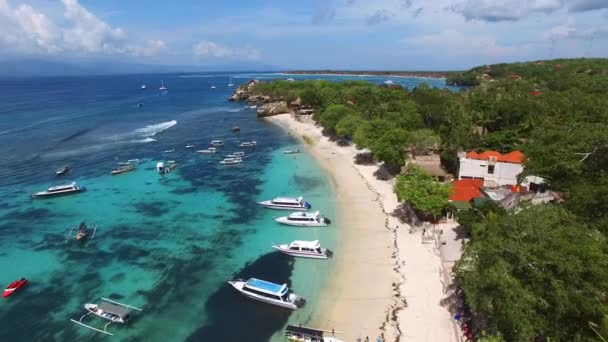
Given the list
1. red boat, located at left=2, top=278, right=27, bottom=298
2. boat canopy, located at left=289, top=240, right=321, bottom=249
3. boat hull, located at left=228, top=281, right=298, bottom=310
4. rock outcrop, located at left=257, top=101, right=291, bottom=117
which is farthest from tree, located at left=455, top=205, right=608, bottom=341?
rock outcrop, located at left=257, top=101, right=291, bottom=117

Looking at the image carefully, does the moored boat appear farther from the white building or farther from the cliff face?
the cliff face

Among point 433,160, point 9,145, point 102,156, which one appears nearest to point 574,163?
point 433,160

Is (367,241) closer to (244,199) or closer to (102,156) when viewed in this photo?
(244,199)

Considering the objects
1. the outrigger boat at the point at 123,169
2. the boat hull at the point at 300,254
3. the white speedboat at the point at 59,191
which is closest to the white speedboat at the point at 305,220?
the boat hull at the point at 300,254

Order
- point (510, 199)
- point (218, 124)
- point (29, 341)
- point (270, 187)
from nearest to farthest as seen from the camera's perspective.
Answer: point (29, 341), point (510, 199), point (270, 187), point (218, 124)

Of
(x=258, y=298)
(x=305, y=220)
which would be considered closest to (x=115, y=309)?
(x=258, y=298)

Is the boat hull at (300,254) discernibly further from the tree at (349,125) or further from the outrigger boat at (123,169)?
the outrigger boat at (123,169)
